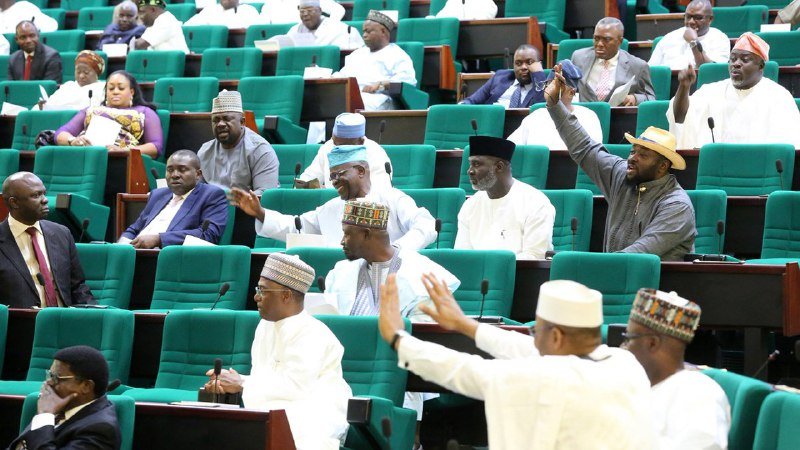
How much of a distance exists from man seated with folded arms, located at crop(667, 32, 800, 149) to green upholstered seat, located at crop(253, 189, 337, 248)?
2.08m

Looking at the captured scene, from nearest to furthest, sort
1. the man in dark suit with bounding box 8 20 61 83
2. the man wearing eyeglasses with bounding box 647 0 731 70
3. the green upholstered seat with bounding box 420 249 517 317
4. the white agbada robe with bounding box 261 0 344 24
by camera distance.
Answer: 1. the green upholstered seat with bounding box 420 249 517 317
2. the man wearing eyeglasses with bounding box 647 0 731 70
3. the man in dark suit with bounding box 8 20 61 83
4. the white agbada robe with bounding box 261 0 344 24

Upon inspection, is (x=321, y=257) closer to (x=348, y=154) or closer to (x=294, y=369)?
(x=348, y=154)

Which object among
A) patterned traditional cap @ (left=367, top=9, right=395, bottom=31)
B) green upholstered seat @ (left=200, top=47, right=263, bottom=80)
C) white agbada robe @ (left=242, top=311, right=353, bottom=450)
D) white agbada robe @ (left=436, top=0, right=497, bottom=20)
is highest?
white agbada robe @ (left=436, top=0, right=497, bottom=20)

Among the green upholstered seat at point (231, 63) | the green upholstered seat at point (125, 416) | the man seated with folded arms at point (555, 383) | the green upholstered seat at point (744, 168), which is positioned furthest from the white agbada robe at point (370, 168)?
the man seated with folded arms at point (555, 383)

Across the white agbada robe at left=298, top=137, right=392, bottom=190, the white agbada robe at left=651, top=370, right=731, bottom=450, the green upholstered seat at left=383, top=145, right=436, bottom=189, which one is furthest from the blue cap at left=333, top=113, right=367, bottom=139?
the white agbada robe at left=651, top=370, right=731, bottom=450

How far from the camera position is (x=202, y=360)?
529 centimetres

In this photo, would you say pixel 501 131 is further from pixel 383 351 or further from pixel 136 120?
pixel 383 351

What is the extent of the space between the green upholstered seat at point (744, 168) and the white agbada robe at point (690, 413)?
3258 mm

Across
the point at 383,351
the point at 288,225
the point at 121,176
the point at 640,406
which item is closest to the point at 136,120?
the point at 121,176

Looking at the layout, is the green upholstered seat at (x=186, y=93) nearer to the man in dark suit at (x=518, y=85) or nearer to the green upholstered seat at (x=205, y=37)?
the green upholstered seat at (x=205, y=37)

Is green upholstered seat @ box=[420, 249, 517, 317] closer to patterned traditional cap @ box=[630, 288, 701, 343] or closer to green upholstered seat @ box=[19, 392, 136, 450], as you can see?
green upholstered seat @ box=[19, 392, 136, 450]

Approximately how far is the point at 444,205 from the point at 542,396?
361 centimetres

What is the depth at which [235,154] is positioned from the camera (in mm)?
7793

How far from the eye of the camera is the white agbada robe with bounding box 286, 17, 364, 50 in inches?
406
